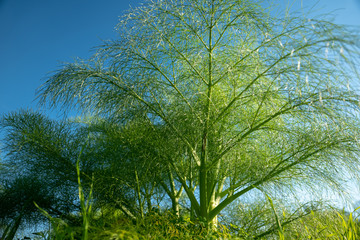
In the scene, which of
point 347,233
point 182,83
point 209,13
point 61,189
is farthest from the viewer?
point 61,189

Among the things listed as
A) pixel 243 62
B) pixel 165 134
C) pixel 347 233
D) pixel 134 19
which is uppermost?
pixel 134 19

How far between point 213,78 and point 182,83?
1.10 feet

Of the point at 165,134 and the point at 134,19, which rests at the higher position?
the point at 134,19

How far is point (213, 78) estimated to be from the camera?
2922 mm

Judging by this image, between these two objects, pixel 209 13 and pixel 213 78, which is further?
pixel 213 78

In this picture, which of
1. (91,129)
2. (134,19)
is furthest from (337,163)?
(91,129)

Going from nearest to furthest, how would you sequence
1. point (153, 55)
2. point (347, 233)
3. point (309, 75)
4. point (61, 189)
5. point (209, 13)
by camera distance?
point (347, 233) → point (309, 75) → point (209, 13) → point (153, 55) → point (61, 189)

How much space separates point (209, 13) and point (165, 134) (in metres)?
1.22

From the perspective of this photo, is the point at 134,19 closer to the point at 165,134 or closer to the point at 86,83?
the point at 86,83

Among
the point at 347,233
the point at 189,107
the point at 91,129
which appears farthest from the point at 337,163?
the point at 91,129

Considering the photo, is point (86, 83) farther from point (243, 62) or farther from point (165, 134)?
point (243, 62)

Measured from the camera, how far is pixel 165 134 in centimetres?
291

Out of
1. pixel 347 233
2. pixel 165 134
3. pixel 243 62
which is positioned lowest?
pixel 347 233

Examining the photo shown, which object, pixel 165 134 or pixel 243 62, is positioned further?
pixel 165 134
